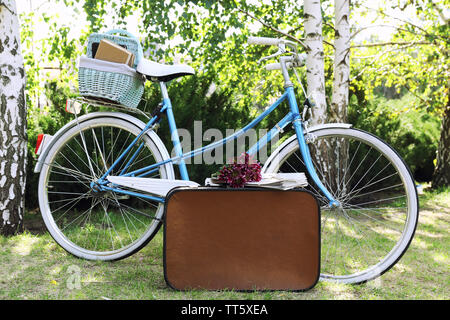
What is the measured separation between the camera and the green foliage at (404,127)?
5504 millimetres

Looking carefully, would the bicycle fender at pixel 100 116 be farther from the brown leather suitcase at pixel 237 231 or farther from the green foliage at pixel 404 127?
the green foliage at pixel 404 127

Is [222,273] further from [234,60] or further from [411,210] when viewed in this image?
[234,60]

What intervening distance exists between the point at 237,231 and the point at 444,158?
14.3 feet

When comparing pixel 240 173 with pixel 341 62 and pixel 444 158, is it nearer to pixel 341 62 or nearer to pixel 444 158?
pixel 341 62

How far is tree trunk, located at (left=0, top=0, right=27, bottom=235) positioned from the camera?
3.14 metres

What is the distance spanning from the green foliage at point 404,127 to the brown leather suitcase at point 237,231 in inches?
129

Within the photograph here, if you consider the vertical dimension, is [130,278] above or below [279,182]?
below

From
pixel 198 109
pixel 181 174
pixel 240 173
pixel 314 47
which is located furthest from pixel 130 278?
pixel 314 47

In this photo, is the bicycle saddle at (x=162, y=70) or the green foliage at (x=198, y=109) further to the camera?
the green foliage at (x=198, y=109)

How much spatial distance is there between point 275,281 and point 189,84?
8.96 ft

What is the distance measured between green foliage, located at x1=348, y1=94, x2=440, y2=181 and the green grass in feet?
8.45

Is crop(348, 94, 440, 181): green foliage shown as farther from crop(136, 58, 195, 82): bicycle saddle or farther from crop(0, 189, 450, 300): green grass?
crop(136, 58, 195, 82): bicycle saddle

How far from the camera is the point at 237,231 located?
2.20 metres

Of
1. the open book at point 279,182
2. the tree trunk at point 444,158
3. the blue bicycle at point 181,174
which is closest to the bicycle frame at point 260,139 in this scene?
the blue bicycle at point 181,174
